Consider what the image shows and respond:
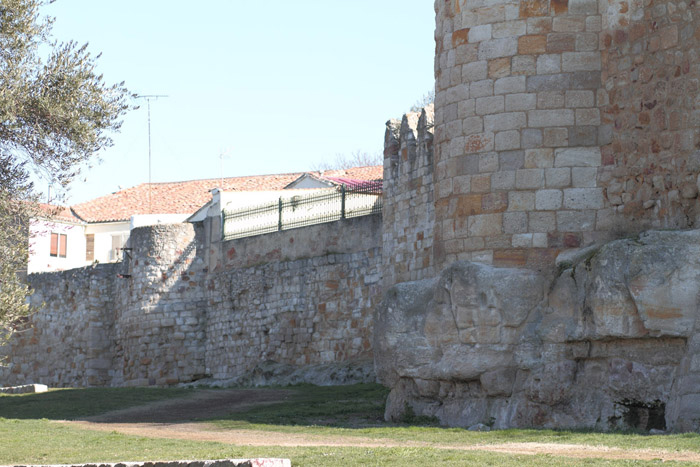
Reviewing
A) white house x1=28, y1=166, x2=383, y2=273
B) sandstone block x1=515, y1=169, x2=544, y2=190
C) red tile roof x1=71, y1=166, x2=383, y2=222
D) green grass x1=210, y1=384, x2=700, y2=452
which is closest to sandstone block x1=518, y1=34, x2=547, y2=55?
sandstone block x1=515, y1=169, x2=544, y2=190

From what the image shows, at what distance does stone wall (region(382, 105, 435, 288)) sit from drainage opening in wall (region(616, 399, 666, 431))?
8721 mm

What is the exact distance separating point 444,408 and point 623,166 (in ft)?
10.7

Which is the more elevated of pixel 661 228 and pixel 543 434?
pixel 661 228

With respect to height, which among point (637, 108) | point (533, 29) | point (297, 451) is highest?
point (533, 29)

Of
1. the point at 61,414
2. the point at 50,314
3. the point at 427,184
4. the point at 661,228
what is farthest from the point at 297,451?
the point at 50,314

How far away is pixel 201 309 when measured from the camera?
28.4m

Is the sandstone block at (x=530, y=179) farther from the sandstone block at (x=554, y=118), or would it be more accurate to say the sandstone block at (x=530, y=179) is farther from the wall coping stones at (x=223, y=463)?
the wall coping stones at (x=223, y=463)

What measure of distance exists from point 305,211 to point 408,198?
4.41m

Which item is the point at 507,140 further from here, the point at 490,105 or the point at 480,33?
the point at 480,33

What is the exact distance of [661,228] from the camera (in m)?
13.4

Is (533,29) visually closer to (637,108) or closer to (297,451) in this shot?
(637,108)

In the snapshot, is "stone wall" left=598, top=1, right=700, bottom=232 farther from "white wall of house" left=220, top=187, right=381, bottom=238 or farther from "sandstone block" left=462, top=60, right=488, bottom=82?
"white wall of house" left=220, top=187, right=381, bottom=238

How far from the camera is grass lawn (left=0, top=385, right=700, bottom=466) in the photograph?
10.7 m

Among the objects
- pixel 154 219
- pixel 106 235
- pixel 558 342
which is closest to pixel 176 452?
pixel 558 342
